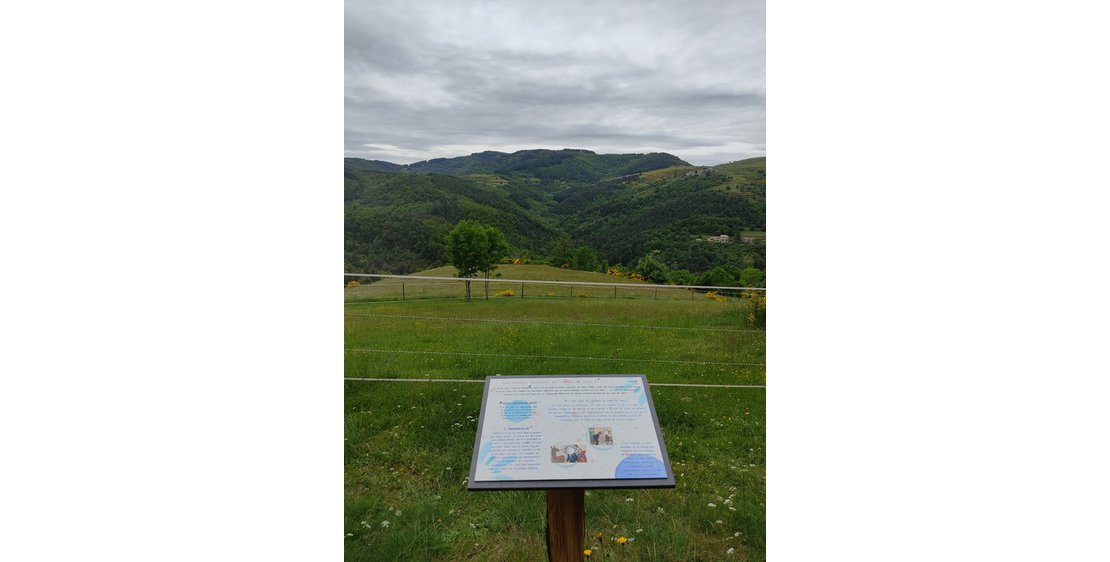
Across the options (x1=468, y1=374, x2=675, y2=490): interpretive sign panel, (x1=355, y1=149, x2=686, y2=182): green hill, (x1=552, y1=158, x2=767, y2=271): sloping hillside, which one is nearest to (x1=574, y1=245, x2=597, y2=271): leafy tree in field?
(x1=552, y1=158, x2=767, y2=271): sloping hillside

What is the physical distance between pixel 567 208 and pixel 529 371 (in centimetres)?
407

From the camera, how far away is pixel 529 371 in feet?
13.7

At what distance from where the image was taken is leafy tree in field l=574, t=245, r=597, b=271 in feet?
22.6

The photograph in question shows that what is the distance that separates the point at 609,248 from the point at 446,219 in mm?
1989

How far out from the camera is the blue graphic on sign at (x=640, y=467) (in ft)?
4.73

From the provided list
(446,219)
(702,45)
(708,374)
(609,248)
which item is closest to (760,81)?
(702,45)

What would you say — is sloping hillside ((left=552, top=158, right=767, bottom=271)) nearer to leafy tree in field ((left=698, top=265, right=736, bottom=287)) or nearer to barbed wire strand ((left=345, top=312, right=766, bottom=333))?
leafy tree in field ((left=698, top=265, right=736, bottom=287))

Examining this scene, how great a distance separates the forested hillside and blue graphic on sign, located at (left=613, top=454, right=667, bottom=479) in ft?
16.7

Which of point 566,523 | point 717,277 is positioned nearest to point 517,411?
point 566,523

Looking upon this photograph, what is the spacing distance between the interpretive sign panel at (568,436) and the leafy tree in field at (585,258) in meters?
5.14

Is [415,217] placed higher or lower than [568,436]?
higher

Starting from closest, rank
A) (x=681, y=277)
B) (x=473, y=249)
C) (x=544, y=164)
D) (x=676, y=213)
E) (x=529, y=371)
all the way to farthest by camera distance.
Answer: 1. (x=529, y=371)
2. (x=681, y=277)
3. (x=473, y=249)
4. (x=676, y=213)
5. (x=544, y=164)

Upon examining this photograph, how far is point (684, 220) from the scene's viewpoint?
6.96 meters

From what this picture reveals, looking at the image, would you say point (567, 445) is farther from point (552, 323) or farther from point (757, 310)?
point (757, 310)
